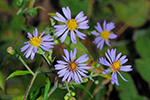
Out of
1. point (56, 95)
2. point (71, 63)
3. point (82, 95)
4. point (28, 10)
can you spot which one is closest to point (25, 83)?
point (56, 95)

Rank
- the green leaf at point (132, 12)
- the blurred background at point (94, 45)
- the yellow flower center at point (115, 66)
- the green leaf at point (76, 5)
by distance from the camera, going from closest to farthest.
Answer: the yellow flower center at point (115, 66) → the blurred background at point (94, 45) → the green leaf at point (76, 5) → the green leaf at point (132, 12)

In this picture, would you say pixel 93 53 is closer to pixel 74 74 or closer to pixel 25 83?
pixel 25 83

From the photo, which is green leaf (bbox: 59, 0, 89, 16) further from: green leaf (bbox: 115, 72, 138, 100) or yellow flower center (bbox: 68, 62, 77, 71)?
yellow flower center (bbox: 68, 62, 77, 71)

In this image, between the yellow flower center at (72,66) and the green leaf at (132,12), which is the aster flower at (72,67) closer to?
the yellow flower center at (72,66)

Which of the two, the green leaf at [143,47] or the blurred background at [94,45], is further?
the green leaf at [143,47]

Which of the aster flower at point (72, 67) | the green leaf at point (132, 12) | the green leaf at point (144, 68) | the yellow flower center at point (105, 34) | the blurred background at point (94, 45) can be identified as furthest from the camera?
the green leaf at point (132, 12)

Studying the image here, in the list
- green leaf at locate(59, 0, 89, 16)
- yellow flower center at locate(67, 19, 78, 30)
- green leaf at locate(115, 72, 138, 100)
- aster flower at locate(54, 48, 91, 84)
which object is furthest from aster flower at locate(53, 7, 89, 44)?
green leaf at locate(59, 0, 89, 16)

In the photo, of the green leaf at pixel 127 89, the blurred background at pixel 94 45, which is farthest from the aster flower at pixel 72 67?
the green leaf at pixel 127 89
